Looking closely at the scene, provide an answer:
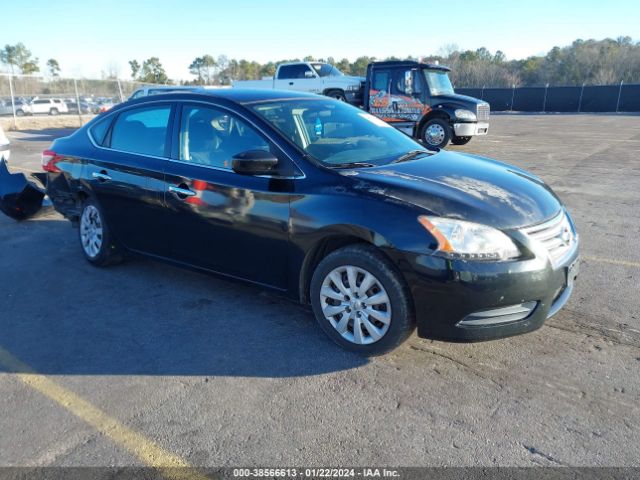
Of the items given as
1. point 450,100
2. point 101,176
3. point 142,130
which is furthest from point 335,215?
point 450,100

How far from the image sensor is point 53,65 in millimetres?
91500

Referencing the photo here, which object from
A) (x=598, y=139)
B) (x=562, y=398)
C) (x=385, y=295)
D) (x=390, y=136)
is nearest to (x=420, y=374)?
(x=385, y=295)

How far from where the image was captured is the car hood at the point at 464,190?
3.13 metres

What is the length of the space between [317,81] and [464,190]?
53.4ft

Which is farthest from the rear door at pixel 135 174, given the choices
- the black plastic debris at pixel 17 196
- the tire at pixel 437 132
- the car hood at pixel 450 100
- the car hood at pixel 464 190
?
the car hood at pixel 450 100

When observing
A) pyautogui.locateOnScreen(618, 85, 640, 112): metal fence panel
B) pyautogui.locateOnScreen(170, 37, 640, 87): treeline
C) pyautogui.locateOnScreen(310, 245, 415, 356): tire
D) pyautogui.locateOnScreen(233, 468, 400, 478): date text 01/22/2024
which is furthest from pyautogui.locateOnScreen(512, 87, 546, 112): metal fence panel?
pyautogui.locateOnScreen(233, 468, 400, 478): date text 01/22/2024

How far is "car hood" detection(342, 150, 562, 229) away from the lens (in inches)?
123

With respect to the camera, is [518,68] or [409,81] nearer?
[409,81]

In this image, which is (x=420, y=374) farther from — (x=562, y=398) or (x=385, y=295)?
(x=562, y=398)

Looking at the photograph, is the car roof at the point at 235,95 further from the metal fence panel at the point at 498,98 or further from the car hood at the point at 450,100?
the metal fence panel at the point at 498,98

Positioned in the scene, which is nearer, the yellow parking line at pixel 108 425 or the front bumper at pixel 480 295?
the yellow parking line at pixel 108 425

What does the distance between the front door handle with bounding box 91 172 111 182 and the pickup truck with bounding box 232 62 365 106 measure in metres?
13.4

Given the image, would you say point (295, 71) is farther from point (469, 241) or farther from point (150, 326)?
point (469, 241)

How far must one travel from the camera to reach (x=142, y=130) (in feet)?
15.3
